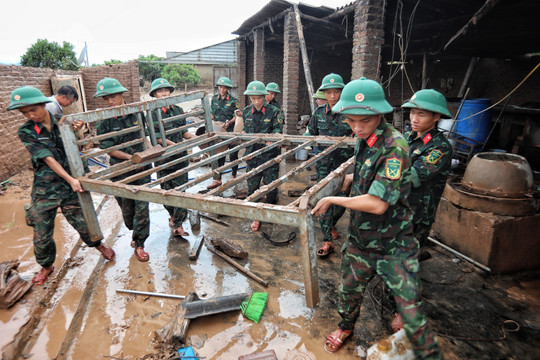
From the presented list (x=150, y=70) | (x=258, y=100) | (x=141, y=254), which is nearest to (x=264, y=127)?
(x=258, y=100)

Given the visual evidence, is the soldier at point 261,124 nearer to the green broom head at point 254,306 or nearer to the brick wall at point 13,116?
the green broom head at point 254,306

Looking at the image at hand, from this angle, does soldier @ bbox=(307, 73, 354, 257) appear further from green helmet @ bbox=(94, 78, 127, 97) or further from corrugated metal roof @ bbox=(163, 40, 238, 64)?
corrugated metal roof @ bbox=(163, 40, 238, 64)

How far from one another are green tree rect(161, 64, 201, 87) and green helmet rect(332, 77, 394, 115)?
2203 cm

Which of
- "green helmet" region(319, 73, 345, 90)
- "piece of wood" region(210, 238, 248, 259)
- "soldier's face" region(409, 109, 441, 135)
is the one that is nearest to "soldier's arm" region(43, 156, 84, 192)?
"piece of wood" region(210, 238, 248, 259)

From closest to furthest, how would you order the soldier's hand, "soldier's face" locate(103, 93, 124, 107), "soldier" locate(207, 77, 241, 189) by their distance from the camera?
the soldier's hand → "soldier's face" locate(103, 93, 124, 107) → "soldier" locate(207, 77, 241, 189)

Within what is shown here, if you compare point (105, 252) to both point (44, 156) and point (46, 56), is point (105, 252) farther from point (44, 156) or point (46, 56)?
point (46, 56)

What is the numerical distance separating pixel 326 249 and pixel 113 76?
9.38 m

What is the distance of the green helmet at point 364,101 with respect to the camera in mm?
1808

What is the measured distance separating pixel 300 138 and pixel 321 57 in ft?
29.8

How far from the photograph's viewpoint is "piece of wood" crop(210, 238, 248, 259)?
359 centimetres

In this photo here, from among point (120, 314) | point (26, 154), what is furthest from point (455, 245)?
point (26, 154)

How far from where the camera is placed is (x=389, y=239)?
1.98 metres

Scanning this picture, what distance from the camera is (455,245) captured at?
144 inches

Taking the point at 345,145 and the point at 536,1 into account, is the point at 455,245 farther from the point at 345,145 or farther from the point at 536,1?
the point at 536,1
